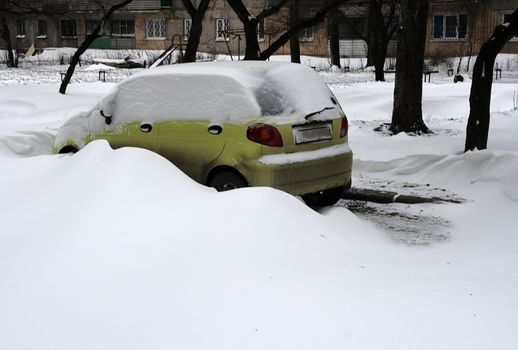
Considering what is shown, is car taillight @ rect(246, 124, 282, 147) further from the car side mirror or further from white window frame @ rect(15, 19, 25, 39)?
white window frame @ rect(15, 19, 25, 39)

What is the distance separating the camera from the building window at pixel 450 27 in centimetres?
4772

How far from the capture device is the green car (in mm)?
6762

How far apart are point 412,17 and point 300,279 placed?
1007cm

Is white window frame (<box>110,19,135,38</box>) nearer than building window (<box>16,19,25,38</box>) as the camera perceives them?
Yes

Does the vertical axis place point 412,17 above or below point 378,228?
above

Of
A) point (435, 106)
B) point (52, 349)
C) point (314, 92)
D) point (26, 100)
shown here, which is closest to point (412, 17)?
point (435, 106)

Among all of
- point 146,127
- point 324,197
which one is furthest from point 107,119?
point 324,197

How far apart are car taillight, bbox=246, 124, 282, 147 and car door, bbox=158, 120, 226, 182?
1.31ft

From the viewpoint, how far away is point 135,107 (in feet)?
25.3

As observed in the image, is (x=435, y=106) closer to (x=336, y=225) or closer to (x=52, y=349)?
(x=336, y=225)

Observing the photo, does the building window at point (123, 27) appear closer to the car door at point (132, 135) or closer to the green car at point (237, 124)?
the car door at point (132, 135)

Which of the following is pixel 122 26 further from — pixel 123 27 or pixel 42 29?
pixel 42 29

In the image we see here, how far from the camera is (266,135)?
6.70 m

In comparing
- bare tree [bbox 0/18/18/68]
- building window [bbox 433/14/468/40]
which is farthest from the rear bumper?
building window [bbox 433/14/468/40]
